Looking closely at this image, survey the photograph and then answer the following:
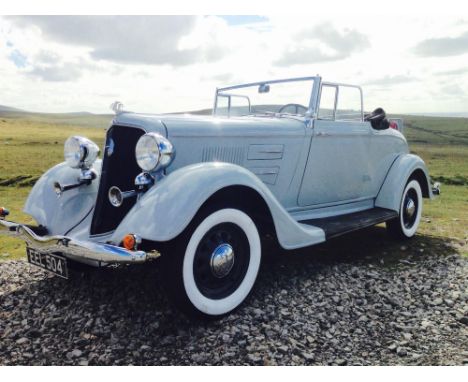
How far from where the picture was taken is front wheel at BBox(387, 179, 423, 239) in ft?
19.1

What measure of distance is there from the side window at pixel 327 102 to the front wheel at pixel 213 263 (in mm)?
1996

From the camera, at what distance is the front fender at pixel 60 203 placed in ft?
13.8

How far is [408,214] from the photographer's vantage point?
6.04 meters

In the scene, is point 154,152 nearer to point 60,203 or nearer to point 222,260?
point 222,260

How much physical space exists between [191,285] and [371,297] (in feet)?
5.97

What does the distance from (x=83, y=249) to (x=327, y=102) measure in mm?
3213

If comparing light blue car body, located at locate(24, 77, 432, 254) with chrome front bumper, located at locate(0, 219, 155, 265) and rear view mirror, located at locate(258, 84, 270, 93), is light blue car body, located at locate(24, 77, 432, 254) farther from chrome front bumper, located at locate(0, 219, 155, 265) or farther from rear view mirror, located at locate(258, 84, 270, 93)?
rear view mirror, located at locate(258, 84, 270, 93)

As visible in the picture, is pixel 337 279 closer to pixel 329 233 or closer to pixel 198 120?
pixel 329 233

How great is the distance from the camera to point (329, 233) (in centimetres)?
445

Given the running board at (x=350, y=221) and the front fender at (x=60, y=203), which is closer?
the front fender at (x=60, y=203)

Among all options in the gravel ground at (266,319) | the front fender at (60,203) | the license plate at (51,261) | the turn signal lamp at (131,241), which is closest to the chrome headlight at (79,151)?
the front fender at (60,203)

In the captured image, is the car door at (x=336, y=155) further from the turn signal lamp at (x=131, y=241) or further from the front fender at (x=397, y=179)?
the turn signal lamp at (x=131, y=241)

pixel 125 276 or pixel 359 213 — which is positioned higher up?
pixel 359 213

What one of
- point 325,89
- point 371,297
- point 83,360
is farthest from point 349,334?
point 325,89
